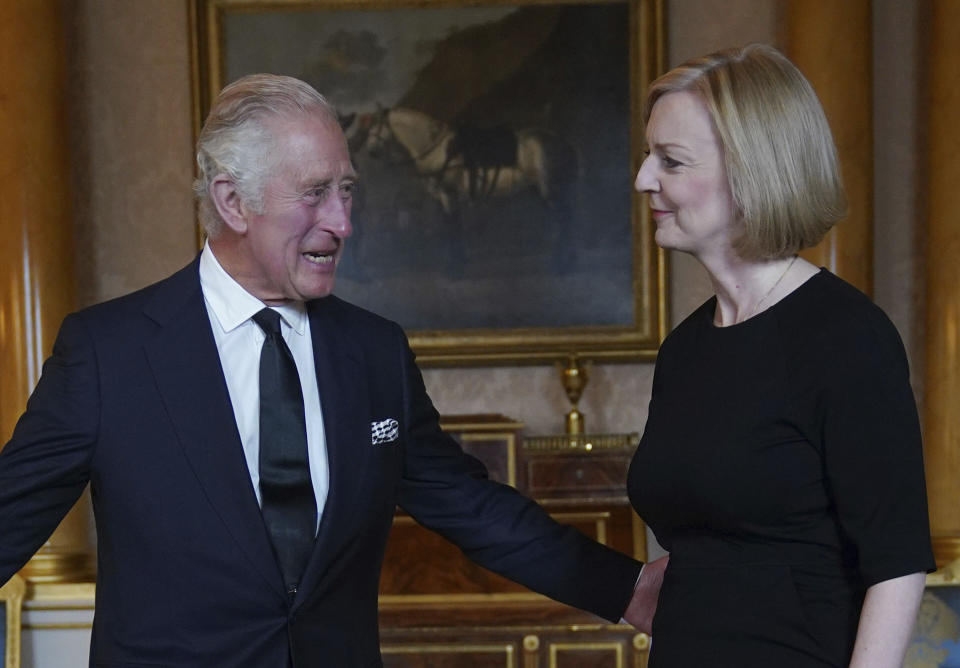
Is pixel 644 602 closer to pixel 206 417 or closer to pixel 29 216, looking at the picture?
pixel 206 417

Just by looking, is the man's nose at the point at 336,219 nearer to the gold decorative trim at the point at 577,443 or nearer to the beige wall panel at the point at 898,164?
the gold decorative trim at the point at 577,443

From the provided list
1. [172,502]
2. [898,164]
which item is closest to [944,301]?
[898,164]

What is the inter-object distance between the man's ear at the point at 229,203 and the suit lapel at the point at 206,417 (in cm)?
19

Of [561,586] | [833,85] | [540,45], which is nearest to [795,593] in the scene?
[561,586]

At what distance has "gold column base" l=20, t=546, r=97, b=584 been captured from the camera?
210 inches

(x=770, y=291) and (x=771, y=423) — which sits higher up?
(x=770, y=291)

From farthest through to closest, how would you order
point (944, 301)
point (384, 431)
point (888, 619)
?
point (944, 301)
point (384, 431)
point (888, 619)

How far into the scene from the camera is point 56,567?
538 centimetres

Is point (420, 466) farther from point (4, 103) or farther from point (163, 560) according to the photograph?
point (4, 103)

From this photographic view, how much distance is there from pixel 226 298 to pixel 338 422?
0.34m

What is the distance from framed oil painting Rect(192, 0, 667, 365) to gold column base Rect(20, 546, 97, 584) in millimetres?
1713

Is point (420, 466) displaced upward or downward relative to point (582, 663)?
upward

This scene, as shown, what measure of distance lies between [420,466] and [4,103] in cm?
345

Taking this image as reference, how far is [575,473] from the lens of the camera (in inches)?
203
